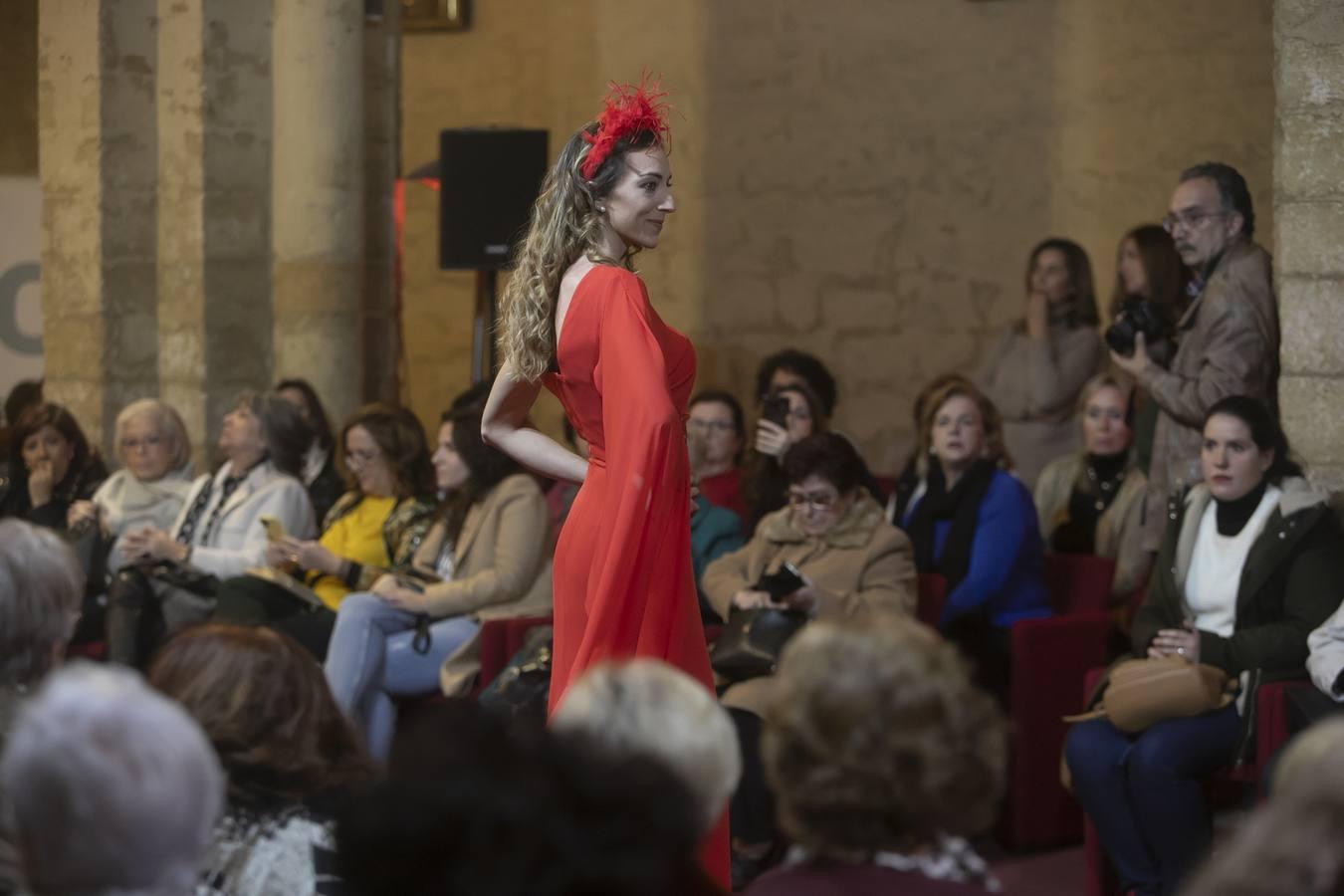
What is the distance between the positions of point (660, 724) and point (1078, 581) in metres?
3.81

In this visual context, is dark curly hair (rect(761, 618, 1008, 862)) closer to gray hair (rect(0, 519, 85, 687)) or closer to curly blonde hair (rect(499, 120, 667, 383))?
gray hair (rect(0, 519, 85, 687))

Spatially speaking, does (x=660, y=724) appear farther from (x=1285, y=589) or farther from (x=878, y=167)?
(x=878, y=167)

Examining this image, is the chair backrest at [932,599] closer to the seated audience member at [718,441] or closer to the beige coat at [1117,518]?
the beige coat at [1117,518]

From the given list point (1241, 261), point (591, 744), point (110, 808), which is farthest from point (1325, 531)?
point (110, 808)

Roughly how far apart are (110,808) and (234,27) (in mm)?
5798

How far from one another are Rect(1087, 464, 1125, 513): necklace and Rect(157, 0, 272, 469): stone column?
3.12m

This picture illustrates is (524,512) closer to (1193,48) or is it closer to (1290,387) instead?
(1290,387)

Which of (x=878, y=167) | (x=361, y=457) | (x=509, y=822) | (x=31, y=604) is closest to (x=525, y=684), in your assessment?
(x=361, y=457)

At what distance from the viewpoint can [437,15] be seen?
10547 millimetres

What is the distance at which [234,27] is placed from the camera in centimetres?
707

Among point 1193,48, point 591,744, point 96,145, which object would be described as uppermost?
point 1193,48

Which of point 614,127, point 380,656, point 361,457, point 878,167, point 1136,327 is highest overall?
point 878,167

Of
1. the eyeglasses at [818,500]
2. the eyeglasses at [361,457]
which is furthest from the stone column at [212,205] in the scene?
the eyeglasses at [818,500]

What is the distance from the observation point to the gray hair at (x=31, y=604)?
265 cm
